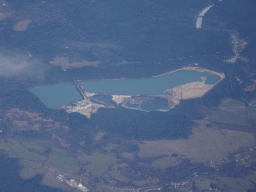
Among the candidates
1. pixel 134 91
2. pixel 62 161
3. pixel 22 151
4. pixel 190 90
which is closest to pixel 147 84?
pixel 134 91

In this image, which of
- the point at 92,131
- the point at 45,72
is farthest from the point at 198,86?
the point at 45,72

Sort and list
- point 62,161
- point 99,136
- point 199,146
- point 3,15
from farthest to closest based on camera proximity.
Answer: point 3,15 < point 99,136 < point 199,146 < point 62,161

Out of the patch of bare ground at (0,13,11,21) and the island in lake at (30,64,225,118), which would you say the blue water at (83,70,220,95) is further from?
the patch of bare ground at (0,13,11,21)

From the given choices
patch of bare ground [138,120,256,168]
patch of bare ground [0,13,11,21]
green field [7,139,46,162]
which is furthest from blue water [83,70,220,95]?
patch of bare ground [0,13,11,21]

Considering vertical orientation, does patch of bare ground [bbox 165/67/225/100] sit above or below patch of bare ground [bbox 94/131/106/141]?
above

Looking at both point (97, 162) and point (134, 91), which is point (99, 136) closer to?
point (97, 162)
